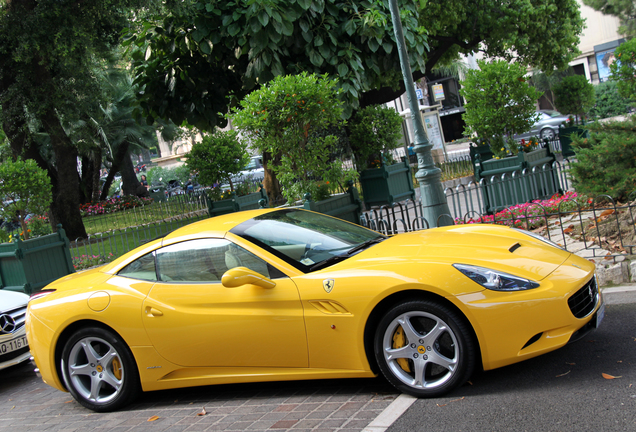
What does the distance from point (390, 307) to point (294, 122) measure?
5.35 m

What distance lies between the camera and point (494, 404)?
12.0 feet

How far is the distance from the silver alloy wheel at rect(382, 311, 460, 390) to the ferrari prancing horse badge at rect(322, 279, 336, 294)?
0.50m

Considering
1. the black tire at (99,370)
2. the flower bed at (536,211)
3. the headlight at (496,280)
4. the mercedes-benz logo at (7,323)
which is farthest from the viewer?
the flower bed at (536,211)

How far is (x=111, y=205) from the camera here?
87.3 ft

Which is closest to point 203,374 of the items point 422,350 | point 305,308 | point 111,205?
point 305,308

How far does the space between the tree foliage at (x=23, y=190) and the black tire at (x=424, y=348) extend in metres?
8.86

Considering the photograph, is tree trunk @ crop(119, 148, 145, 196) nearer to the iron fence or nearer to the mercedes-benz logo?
the iron fence

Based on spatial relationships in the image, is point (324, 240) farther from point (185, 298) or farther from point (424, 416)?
point (424, 416)

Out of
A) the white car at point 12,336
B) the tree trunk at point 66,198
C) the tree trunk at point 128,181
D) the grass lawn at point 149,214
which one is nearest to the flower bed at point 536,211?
the white car at point 12,336

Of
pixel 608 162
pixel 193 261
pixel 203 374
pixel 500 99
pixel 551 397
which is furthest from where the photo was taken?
pixel 500 99

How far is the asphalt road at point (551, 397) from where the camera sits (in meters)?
3.29

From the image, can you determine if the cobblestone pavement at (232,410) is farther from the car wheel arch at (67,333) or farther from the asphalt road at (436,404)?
the car wheel arch at (67,333)

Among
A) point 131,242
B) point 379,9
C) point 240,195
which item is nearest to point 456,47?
point 379,9

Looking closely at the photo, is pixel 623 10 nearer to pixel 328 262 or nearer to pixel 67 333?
pixel 328 262
